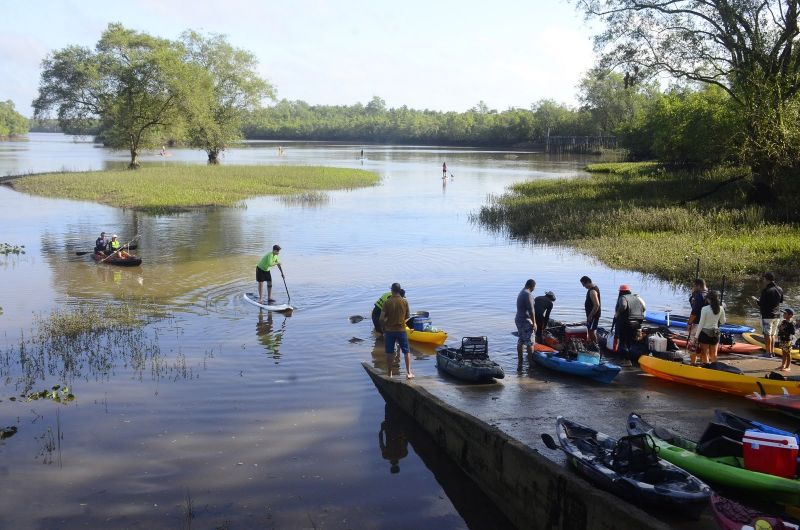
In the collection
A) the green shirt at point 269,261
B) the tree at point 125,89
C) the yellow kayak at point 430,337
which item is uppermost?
the tree at point 125,89

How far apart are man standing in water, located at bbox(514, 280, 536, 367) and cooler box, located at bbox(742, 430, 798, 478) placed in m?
6.03

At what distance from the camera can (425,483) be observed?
9695 millimetres

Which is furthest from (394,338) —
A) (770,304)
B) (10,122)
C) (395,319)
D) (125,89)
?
(10,122)

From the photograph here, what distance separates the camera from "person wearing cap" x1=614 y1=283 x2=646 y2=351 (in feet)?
44.9

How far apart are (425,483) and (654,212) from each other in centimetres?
2496

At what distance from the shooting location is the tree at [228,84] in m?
75.9

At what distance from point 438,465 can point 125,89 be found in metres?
62.8

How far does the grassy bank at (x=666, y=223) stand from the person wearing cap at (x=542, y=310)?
9.03 meters

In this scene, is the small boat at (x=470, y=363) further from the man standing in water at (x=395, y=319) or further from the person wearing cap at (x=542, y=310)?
the person wearing cap at (x=542, y=310)

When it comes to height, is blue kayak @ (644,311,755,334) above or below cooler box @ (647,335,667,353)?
below

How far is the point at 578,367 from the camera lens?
42.1 feet

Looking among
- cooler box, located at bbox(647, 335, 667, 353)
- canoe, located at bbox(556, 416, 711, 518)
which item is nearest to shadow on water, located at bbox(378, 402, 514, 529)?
canoe, located at bbox(556, 416, 711, 518)

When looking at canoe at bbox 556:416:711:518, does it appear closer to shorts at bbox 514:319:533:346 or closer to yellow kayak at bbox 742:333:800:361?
shorts at bbox 514:319:533:346

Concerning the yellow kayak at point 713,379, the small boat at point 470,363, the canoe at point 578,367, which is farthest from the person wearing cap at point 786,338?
the small boat at point 470,363
